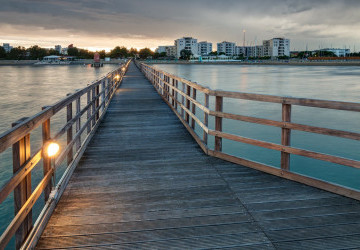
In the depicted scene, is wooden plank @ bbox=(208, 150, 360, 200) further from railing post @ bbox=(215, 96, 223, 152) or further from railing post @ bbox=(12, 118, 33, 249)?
railing post @ bbox=(12, 118, 33, 249)

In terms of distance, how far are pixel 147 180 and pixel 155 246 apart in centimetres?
184

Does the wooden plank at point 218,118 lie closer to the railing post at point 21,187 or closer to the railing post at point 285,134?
the railing post at point 285,134

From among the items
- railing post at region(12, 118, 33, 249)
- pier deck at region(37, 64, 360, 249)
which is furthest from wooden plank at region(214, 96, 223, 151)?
railing post at region(12, 118, 33, 249)

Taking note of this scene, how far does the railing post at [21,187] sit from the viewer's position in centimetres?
281

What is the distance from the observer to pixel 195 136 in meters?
7.37

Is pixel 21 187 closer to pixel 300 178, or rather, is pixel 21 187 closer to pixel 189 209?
pixel 189 209

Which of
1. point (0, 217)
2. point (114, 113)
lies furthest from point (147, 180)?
point (114, 113)

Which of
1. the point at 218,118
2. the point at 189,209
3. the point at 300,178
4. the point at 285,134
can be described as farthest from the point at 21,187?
the point at 218,118

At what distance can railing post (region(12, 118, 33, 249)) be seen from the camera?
2.81 m

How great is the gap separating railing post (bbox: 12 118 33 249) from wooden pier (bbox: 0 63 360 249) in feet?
0.36

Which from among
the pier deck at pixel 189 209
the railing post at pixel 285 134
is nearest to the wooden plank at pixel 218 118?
the pier deck at pixel 189 209

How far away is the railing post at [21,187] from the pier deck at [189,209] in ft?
0.82

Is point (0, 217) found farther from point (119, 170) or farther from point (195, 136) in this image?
point (195, 136)

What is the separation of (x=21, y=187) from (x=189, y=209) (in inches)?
72.2
